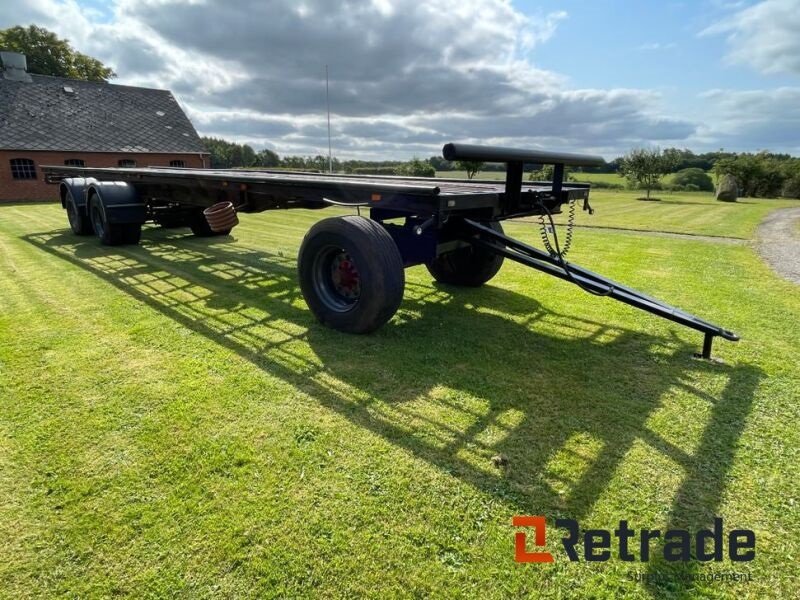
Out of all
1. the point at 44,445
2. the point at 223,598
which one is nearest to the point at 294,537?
the point at 223,598

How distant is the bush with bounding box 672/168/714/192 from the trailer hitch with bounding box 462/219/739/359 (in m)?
46.7

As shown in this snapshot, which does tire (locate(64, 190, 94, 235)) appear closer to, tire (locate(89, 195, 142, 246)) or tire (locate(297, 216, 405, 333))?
tire (locate(89, 195, 142, 246))

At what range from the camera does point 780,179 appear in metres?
35.8

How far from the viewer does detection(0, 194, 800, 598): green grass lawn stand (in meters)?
2.00

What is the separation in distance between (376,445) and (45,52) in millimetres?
45407

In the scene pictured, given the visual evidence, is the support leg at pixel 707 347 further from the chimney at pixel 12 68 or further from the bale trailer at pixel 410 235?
the chimney at pixel 12 68

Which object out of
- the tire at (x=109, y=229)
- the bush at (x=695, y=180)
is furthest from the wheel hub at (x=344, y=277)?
the bush at (x=695, y=180)

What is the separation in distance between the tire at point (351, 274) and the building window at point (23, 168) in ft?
83.2

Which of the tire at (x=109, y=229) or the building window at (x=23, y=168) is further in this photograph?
the building window at (x=23, y=168)

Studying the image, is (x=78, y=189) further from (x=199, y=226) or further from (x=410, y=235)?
(x=410, y=235)

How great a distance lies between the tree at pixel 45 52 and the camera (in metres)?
33.5

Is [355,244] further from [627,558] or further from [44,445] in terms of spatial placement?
[627,558]

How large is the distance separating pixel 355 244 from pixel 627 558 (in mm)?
3072

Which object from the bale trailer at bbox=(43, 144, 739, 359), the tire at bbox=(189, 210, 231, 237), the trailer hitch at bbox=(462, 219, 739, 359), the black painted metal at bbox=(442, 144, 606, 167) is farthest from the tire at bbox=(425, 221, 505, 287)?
the tire at bbox=(189, 210, 231, 237)
